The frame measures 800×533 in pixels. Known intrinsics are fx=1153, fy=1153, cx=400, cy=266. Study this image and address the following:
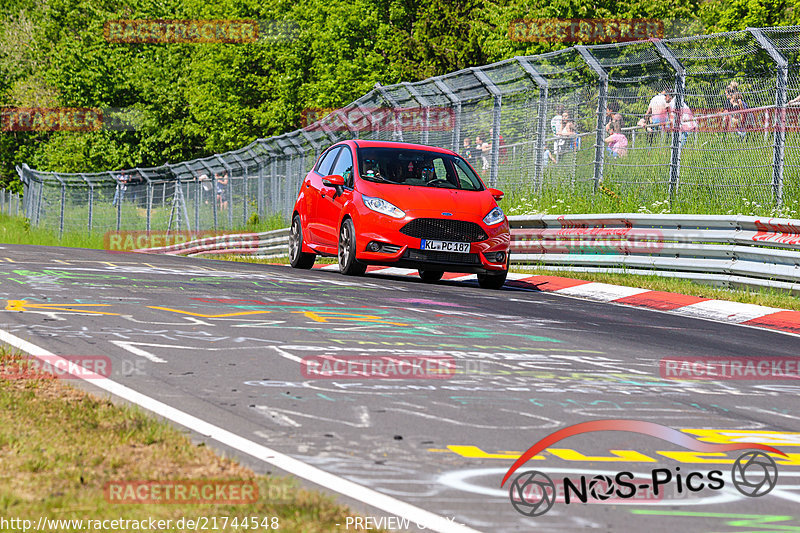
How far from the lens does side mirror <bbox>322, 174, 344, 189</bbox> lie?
1466 cm

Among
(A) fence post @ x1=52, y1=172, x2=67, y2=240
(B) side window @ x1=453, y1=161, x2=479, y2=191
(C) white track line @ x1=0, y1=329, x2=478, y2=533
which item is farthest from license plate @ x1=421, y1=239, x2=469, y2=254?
(A) fence post @ x1=52, y1=172, x2=67, y2=240

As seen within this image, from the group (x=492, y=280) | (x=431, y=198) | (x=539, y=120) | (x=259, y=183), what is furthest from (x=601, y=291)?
(x=259, y=183)

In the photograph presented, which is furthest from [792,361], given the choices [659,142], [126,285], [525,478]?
[659,142]

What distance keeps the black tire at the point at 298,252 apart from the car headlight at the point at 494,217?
365 cm

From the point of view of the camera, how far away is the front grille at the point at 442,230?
1357 centimetres

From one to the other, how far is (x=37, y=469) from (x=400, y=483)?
1377 mm

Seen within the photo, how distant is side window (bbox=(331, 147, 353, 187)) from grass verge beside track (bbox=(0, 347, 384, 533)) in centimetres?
919

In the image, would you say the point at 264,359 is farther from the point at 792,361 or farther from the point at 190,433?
the point at 792,361

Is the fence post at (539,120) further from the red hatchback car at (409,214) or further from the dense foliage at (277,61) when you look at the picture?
the dense foliage at (277,61)

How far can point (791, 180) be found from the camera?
14359 millimetres

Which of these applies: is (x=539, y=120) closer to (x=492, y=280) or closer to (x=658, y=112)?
(x=658, y=112)

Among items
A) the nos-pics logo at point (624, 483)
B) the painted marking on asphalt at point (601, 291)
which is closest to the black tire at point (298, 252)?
the painted marking on asphalt at point (601, 291)

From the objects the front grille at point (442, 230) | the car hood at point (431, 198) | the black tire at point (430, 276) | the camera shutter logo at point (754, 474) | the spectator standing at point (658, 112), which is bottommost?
the camera shutter logo at point (754, 474)

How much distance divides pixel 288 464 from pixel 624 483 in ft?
4.41
